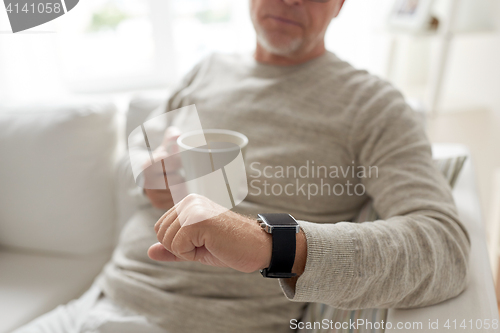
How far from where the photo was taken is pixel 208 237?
30 centimetres

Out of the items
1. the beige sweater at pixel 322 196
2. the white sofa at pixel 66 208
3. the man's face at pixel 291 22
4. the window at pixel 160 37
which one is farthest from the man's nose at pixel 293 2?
the window at pixel 160 37

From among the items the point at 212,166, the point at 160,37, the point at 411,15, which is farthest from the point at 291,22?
the point at 160,37

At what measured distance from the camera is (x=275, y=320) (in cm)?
64

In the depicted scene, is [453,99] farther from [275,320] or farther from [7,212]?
[7,212]

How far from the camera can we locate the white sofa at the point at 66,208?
52 cm

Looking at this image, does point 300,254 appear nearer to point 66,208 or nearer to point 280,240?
point 280,240

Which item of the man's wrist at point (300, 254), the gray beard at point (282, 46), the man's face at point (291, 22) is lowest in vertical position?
the man's wrist at point (300, 254)

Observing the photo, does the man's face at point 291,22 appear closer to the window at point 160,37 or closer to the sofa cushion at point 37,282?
the sofa cushion at point 37,282

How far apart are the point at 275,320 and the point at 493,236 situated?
1.12 meters

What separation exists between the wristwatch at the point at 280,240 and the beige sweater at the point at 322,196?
0.34 ft

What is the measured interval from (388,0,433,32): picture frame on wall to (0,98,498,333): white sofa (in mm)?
630

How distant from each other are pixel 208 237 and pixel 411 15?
1402 millimetres

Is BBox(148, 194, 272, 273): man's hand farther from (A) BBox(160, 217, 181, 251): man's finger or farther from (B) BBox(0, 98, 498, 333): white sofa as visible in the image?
(B) BBox(0, 98, 498, 333): white sofa

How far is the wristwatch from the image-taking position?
0.36 m
